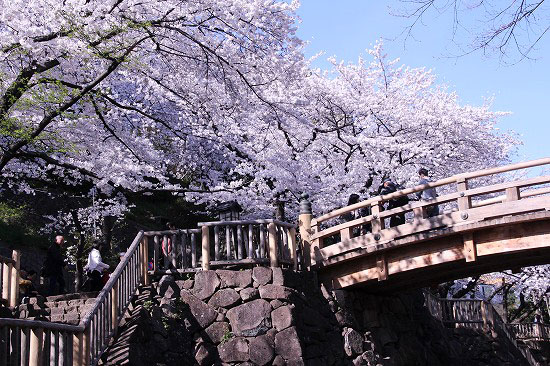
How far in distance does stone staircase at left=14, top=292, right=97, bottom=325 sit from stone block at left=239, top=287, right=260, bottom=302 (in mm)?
3009

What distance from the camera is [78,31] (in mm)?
12172

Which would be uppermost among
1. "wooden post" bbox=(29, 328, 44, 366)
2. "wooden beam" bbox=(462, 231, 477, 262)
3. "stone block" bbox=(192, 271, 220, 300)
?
"wooden beam" bbox=(462, 231, 477, 262)

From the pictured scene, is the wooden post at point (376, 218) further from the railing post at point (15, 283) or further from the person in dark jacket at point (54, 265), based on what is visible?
the railing post at point (15, 283)

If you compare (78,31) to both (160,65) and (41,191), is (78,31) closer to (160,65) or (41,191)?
(160,65)

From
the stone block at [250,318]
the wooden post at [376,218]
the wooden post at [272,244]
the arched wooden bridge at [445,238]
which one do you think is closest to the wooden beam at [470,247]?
the arched wooden bridge at [445,238]

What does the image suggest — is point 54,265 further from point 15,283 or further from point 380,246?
point 380,246

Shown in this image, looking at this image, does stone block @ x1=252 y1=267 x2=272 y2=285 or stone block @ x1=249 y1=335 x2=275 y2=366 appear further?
stone block @ x1=252 y1=267 x2=272 y2=285

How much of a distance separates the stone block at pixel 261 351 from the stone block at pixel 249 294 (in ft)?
2.89

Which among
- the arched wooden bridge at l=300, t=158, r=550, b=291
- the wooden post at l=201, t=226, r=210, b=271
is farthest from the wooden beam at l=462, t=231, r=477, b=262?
the wooden post at l=201, t=226, r=210, b=271

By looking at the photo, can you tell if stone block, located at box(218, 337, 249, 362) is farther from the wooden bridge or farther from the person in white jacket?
the person in white jacket

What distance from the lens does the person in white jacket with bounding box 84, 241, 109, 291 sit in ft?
46.5

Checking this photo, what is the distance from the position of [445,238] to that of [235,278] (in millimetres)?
4686

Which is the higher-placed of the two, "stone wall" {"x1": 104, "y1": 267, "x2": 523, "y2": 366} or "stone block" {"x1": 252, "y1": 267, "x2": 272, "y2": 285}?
"stone block" {"x1": 252, "y1": 267, "x2": 272, "y2": 285}

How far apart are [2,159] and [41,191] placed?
11.8m
